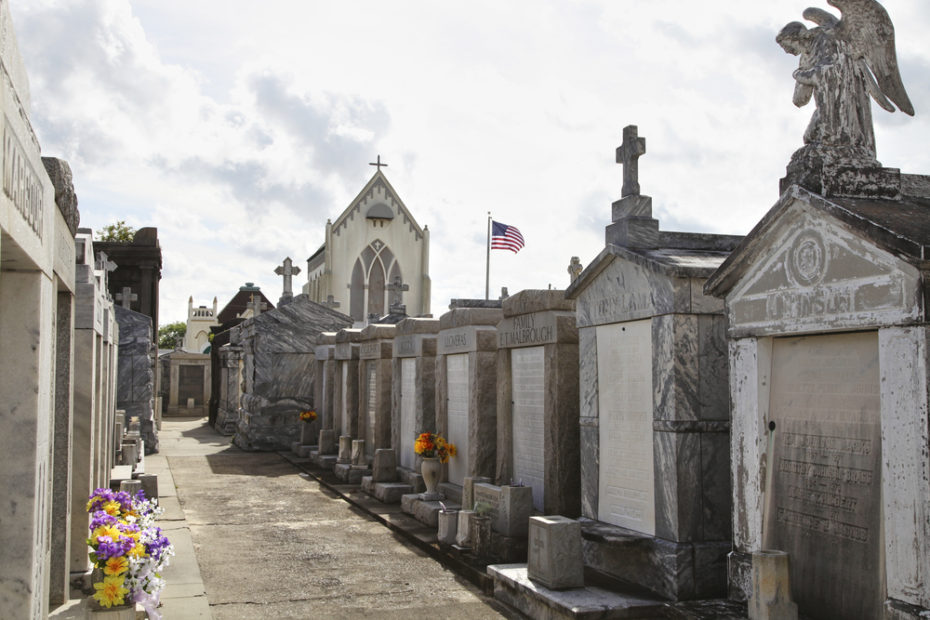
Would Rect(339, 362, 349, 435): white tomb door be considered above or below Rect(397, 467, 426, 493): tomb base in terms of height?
above

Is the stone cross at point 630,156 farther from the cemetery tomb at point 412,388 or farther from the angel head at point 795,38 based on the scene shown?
the cemetery tomb at point 412,388

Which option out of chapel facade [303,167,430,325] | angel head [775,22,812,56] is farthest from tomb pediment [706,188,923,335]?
chapel facade [303,167,430,325]

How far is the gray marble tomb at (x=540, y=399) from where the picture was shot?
8125mm

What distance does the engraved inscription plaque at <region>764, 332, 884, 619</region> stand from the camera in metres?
4.65

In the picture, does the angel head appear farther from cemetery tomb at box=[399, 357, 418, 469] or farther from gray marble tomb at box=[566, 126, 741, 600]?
cemetery tomb at box=[399, 357, 418, 469]

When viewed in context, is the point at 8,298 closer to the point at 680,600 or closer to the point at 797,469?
the point at 797,469

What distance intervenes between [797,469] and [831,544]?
471 mm

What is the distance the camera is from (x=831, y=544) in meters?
4.92

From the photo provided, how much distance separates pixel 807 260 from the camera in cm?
501

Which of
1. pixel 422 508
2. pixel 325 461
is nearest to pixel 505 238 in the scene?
pixel 325 461

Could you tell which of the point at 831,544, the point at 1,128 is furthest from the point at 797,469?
the point at 1,128

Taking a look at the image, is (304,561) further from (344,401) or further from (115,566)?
(344,401)

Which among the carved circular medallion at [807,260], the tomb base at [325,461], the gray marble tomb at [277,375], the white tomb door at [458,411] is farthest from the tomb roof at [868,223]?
the gray marble tomb at [277,375]

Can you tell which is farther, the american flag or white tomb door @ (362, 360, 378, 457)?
the american flag
